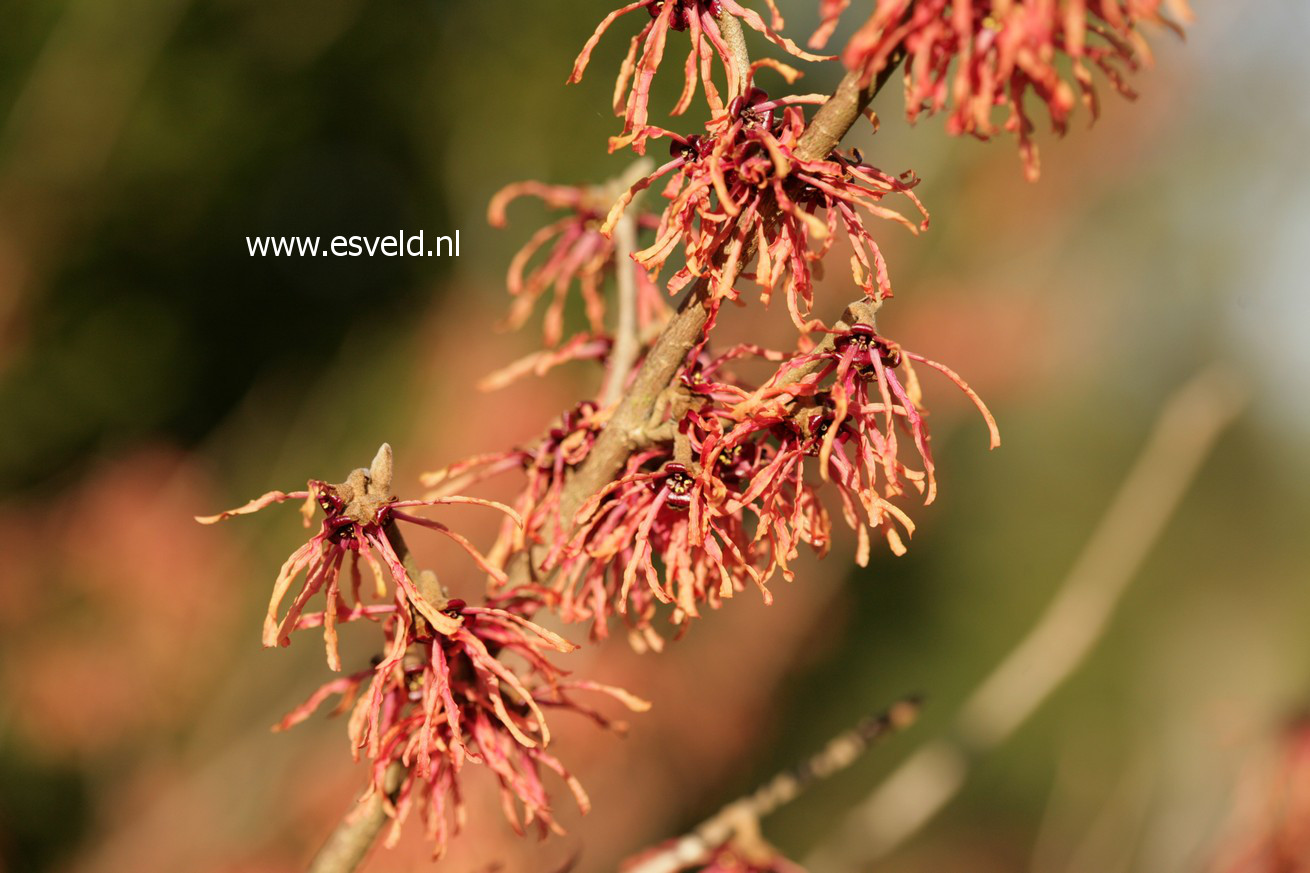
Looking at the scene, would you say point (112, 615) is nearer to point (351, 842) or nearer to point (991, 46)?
point (351, 842)

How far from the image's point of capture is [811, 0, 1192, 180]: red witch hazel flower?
1.65 feet

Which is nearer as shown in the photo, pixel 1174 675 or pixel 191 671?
pixel 191 671

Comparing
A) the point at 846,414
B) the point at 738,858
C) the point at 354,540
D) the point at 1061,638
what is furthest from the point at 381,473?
the point at 1061,638

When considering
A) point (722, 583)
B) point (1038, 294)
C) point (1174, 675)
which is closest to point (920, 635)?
→ point (1174, 675)

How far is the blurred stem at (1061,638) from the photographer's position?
1199 millimetres

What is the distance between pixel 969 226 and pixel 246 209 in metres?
5.23

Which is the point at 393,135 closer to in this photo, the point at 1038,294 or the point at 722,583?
the point at 1038,294

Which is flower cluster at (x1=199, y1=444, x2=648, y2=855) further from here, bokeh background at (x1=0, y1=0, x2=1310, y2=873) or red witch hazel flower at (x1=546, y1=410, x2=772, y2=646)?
bokeh background at (x1=0, y1=0, x2=1310, y2=873)

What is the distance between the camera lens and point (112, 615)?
3.06 m

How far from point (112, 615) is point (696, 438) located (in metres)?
2.97

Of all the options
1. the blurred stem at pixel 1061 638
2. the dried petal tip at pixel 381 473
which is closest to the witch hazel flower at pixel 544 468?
the dried petal tip at pixel 381 473

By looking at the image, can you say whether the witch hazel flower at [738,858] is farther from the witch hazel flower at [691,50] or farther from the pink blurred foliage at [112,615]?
the pink blurred foliage at [112,615]

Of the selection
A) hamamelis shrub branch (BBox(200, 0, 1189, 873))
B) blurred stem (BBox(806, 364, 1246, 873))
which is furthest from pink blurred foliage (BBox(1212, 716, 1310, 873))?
hamamelis shrub branch (BBox(200, 0, 1189, 873))

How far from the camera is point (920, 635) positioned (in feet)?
26.0
